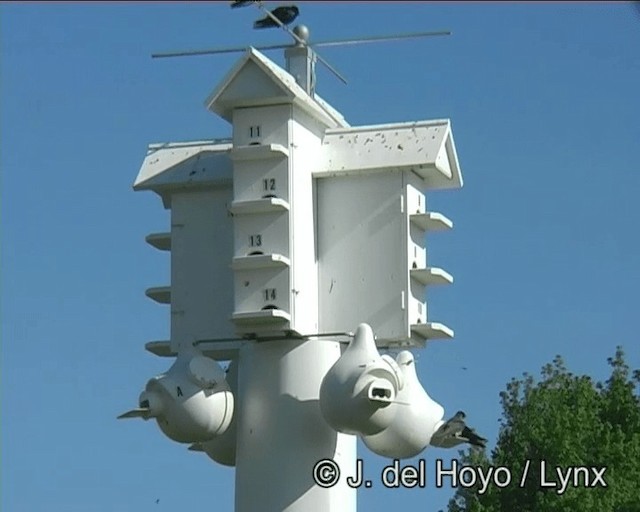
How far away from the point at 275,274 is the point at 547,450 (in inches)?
397

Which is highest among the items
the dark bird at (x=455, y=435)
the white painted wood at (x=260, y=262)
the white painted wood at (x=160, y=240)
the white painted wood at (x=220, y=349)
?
the white painted wood at (x=160, y=240)

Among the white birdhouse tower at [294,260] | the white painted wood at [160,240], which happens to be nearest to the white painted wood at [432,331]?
the white birdhouse tower at [294,260]

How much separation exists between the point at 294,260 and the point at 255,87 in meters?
1.88

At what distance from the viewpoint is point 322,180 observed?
28859 millimetres

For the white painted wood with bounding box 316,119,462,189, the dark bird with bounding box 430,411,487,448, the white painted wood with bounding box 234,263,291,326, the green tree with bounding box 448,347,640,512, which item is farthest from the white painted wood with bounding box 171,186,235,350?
the green tree with bounding box 448,347,640,512

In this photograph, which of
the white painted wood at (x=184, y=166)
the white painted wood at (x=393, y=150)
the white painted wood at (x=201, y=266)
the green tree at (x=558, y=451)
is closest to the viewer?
the white painted wood at (x=393, y=150)

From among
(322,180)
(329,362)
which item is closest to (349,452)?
(329,362)

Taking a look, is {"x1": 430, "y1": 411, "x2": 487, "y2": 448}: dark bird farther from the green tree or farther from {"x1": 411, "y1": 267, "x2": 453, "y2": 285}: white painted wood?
the green tree

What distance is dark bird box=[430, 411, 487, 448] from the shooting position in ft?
90.9

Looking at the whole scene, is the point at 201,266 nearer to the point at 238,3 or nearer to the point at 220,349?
the point at 220,349

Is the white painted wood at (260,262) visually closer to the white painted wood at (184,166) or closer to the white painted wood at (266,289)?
the white painted wood at (266,289)

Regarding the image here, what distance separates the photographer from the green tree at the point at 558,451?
119 ft

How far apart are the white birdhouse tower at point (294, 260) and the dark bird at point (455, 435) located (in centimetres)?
96

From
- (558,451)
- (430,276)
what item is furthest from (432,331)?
(558,451)
